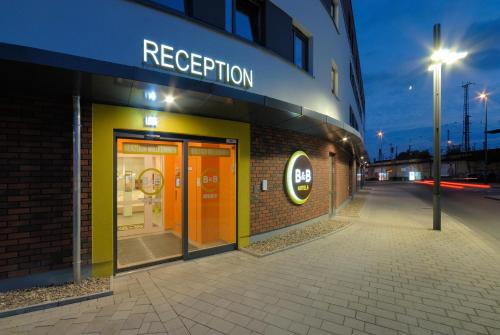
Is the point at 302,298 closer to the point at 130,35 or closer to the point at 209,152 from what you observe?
the point at 209,152

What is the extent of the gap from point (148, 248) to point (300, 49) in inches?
321

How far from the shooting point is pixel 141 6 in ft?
16.3

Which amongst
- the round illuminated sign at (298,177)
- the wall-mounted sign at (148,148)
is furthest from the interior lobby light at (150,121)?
the round illuminated sign at (298,177)

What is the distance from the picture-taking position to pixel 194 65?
18.5 feet

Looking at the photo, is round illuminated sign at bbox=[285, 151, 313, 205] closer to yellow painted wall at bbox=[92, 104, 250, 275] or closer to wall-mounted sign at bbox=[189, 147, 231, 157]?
wall-mounted sign at bbox=[189, 147, 231, 157]

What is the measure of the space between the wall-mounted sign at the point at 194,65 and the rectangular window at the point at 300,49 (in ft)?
10.7

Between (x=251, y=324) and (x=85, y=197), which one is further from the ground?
(x=85, y=197)

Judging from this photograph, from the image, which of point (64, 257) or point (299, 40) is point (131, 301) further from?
point (299, 40)

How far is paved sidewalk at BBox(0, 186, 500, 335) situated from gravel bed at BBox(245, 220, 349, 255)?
1.47 ft

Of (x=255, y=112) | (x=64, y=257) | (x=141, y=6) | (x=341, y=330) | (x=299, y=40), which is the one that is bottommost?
(x=341, y=330)

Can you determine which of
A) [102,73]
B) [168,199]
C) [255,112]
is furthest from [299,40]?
[102,73]

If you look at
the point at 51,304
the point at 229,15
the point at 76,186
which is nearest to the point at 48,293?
the point at 51,304

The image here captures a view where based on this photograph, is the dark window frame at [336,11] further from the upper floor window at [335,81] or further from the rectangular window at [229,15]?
the rectangular window at [229,15]

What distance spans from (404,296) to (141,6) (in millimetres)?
6784
